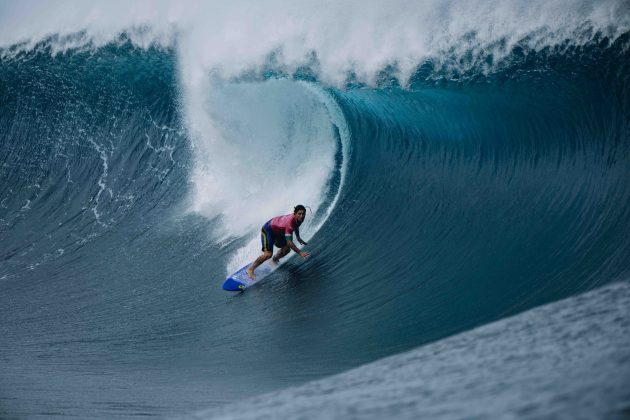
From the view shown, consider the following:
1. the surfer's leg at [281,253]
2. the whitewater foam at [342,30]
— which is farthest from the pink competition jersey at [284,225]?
the whitewater foam at [342,30]

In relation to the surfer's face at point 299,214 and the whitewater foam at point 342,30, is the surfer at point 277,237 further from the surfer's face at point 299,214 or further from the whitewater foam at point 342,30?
the whitewater foam at point 342,30

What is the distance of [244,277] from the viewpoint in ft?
25.5

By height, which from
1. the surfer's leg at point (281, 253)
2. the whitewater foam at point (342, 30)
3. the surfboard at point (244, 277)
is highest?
the whitewater foam at point (342, 30)

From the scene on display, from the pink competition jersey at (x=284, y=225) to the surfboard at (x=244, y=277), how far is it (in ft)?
1.58

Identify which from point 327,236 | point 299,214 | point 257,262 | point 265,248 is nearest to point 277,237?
point 265,248

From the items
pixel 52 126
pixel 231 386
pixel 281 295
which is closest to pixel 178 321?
pixel 281 295

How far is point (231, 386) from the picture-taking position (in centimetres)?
523

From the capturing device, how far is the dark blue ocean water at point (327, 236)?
5672 millimetres

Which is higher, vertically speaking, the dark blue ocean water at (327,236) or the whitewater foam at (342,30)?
the whitewater foam at (342,30)

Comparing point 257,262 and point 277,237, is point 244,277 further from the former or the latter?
point 277,237

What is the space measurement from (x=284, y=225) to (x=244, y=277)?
83cm

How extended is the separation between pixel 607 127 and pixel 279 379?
494cm

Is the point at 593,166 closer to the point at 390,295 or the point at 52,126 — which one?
the point at 390,295

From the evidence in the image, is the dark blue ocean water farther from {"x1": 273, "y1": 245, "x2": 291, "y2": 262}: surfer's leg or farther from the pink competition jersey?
the pink competition jersey
